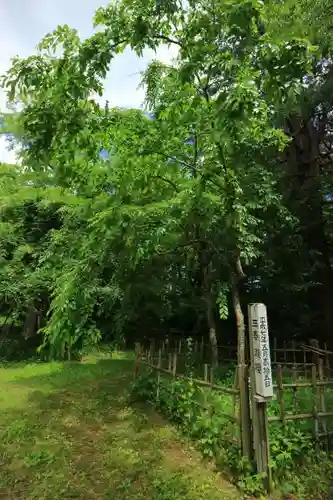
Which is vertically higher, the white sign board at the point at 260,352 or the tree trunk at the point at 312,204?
the tree trunk at the point at 312,204

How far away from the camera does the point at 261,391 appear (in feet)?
14.6

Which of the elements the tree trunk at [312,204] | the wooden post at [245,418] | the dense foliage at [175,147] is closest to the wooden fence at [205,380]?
the wooden post at [245,418]

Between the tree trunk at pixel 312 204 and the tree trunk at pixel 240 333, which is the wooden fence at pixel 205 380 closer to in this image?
the tree trunk at pixel 240 333

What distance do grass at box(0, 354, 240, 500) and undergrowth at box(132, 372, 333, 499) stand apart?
0.74 ft

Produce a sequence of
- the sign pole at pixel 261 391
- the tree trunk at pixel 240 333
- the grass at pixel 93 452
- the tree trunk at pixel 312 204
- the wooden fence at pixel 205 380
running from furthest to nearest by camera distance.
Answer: the tree trunk at pixel 312 204 → the tree trunk at pixel 240 333 → the wooden fence at pixel 205 380 → the grass at pixel 93 452 → the sign pole at pixel 261 391

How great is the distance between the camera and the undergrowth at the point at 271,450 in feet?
14.6

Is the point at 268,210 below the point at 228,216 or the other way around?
the other way around

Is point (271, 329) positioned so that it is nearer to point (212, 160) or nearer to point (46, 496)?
point (212, 160)

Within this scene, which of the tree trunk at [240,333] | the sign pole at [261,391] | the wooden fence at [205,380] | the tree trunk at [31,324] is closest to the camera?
the sign pole at [261,391]

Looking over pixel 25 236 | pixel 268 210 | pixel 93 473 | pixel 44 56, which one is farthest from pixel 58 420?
pixel 25 236

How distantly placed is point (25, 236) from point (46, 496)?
1160 cm

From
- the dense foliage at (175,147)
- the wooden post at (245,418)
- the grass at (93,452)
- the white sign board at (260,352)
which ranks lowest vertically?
the grass at (93,452)

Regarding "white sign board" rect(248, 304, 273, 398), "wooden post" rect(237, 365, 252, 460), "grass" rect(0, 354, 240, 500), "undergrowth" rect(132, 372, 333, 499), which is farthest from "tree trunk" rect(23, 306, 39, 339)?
"white sign board" rect(248, 304, 273, 398)

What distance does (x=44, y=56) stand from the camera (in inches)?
188
